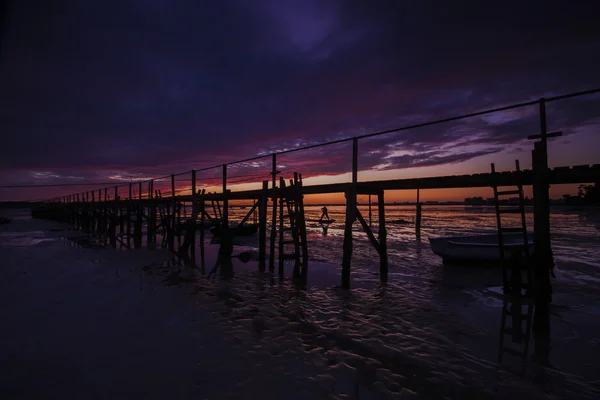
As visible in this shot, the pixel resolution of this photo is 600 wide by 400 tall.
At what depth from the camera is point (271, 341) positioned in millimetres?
5359

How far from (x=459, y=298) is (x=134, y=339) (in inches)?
317

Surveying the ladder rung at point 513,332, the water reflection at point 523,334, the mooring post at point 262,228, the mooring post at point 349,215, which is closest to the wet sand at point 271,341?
the water reflection at point 523,334

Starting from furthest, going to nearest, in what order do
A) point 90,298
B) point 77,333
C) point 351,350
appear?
point 90,298 → point 77,333 → point 351,350

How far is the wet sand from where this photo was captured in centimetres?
401

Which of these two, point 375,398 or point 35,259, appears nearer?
point 375,398

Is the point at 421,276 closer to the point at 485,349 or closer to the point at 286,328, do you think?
the point at 485,349

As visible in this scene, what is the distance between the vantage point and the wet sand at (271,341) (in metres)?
4.01

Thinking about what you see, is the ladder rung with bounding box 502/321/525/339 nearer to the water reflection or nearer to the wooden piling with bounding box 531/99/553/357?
the water reflection

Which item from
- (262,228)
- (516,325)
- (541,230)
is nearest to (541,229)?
(541,230)

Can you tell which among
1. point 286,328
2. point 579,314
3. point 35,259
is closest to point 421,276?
point 579,314

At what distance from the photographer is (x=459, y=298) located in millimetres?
8320

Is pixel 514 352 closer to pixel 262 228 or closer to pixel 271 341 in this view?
pixel 271 341

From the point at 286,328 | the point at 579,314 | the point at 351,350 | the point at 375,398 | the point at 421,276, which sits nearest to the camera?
the point at 375,398

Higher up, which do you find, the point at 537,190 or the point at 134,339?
the point at 537,190
